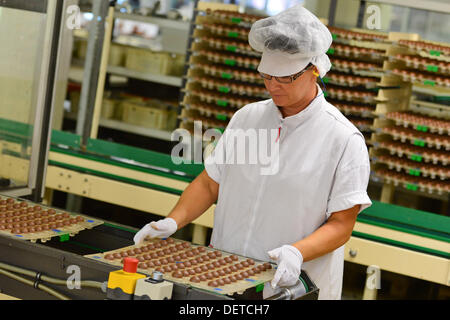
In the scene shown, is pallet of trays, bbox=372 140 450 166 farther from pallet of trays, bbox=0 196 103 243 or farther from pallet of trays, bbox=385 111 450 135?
pallet of trays, bbox=0 196 103 243

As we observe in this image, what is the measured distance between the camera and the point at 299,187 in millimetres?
2781

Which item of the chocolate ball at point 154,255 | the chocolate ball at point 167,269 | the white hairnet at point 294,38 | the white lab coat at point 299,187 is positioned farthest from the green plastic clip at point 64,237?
the white hairnet at point 294,38

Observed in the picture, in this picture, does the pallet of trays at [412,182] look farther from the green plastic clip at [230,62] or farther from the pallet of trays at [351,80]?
→ the green plastic clip at [230,62]

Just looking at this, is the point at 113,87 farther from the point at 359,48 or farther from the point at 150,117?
the point at 359,48

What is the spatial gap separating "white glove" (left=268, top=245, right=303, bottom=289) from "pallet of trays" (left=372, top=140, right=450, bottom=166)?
280cm

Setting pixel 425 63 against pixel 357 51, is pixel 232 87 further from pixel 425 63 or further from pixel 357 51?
pixel 425 63

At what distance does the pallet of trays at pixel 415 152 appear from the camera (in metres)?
4.95

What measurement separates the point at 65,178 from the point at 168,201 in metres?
0.95

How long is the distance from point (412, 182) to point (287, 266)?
9.58 feet

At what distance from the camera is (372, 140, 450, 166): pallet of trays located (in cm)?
495

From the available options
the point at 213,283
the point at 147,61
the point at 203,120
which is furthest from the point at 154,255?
the point at 147,61

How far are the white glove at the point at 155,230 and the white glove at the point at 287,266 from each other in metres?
0.47

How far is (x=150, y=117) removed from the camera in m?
6.55
